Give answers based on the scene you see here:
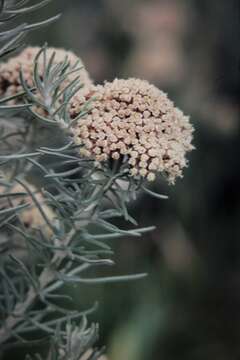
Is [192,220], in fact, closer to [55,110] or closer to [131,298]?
[131,298]

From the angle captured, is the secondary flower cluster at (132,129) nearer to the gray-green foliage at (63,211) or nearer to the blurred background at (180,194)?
the gray-green foliage at (63,211)

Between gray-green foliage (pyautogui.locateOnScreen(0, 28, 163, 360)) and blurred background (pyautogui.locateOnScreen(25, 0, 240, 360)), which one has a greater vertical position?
blurred background (pyautogui.locateOnScreen(25, 0, 240, 360))

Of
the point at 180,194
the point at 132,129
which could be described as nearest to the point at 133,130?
the point at 132,129

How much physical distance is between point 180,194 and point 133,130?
1.87 meters

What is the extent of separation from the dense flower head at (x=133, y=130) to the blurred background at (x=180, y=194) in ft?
4.60

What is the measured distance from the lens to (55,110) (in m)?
0.58

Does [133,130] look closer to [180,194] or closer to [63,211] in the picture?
[63,211]

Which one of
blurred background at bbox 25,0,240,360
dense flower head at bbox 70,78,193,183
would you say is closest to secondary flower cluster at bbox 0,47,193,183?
dense flower head at bbox 70,78,193,183

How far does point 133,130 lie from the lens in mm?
544

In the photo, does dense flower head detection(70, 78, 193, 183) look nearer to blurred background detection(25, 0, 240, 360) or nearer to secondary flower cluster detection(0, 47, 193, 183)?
secondary flower cluster detection(0, 47, 193, 183)

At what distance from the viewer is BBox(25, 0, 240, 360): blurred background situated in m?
2.15

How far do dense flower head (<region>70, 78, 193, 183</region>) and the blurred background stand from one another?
140 cm

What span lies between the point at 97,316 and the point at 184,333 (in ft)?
1.16

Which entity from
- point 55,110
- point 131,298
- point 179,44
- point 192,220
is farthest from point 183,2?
point 55,110
